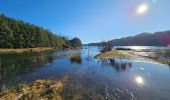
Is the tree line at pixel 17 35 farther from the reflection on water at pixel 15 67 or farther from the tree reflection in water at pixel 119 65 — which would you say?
the tree reflection in water at pixel 119 65

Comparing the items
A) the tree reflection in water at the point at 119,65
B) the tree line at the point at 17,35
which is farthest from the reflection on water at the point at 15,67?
the tree line at the point at 17,35

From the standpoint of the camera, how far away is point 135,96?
16.9 meters

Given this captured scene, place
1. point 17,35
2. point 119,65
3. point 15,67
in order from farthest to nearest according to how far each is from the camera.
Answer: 1. point 17,35
2. point 119,65
3. point 15,67

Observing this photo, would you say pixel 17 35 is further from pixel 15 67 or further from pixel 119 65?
pixel 119 65

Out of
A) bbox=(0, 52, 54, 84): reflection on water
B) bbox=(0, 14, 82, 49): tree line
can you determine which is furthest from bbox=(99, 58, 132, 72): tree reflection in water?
bbox=(0, 14, 82, 49): tree line

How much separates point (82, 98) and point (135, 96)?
5382 millimetres

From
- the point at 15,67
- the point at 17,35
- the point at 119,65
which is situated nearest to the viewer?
the point at 15,67

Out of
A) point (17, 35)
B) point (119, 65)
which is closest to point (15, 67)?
point (119, 65)

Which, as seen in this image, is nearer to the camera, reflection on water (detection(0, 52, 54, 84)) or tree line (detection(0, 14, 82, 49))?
reflection on water (detection(0, 52, 54, 84))

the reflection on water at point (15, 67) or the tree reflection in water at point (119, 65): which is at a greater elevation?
the reflection on water at point (15, 67)

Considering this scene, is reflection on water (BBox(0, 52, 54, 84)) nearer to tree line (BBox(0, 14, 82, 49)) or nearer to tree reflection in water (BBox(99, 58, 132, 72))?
tree reflection in water (BBox(99, 58, 132, 72))

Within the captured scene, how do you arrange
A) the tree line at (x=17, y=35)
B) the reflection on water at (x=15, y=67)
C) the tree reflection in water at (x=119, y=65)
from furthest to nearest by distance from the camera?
the tree line at (x=17, y=35) → the tree reflection in water at (x=119, y=65) → the reflection on water at (x=15, y=67)

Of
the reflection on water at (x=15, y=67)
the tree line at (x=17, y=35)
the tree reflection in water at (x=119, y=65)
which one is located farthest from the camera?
the tree line at (x=17, y=35)

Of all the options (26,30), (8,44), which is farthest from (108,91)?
(26,30)
